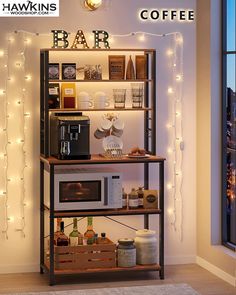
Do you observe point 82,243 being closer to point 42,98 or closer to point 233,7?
point 42,98

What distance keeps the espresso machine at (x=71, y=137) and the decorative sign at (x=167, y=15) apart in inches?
43.6

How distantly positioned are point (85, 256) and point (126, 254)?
1.07ft

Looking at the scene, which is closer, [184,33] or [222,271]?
[222,271]

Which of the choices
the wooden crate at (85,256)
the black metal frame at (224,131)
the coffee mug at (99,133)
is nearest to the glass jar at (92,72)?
the coffee mug at (99,133)

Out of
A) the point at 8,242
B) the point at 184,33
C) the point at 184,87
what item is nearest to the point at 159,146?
the point at 184,87

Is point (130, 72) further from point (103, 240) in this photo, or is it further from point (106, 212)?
point (103, 240)

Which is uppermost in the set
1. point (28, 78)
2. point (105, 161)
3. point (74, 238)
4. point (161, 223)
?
point (28, 78)

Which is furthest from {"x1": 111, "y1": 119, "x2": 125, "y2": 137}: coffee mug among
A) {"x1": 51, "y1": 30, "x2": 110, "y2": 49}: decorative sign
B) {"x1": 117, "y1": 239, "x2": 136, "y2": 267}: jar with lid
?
{"x1": 117, "y1": 239, "x2": 136, "y2": 267}: jar with lid

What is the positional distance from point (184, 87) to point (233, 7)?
2.68 feet

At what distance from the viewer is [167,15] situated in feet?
19.9

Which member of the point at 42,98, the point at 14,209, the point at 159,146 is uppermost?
the point at 42,98

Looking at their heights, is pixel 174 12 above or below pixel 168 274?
above

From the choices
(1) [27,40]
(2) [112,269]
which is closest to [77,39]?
(1) [27,40]

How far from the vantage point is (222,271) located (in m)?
5.68
